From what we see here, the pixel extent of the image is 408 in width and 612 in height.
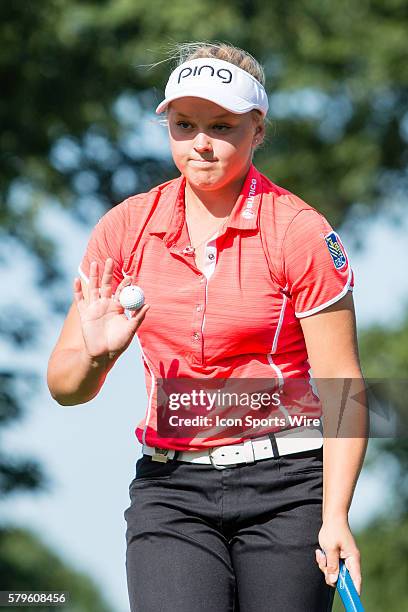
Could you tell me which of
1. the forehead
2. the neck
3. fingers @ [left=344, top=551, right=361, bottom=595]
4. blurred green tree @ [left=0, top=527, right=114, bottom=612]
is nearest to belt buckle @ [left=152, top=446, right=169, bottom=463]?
fingers @ [left=344, top=551, right=361, bottom=595]

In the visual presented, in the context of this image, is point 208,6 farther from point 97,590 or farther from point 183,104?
point 97,590

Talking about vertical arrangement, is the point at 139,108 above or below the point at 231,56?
above

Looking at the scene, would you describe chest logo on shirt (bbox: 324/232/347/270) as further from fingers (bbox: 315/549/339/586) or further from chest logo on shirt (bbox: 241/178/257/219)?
fingers (bbox: 315/549/339/586)

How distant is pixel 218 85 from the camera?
3.91 metres

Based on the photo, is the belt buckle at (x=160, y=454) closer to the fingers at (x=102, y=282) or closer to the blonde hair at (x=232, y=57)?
the fingers at (x=102, y=282)

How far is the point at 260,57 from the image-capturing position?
15.3 metres

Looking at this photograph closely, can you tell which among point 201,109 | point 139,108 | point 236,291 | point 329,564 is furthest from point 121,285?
point 139,108

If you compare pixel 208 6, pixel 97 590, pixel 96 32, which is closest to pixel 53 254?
pixel 96 32

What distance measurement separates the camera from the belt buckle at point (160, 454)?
3920mm

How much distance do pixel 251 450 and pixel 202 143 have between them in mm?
874

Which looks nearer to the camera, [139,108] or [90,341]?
[90,341]

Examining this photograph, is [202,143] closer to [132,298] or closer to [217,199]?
[217,199]

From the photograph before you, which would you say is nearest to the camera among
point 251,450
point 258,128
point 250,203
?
point 251,450

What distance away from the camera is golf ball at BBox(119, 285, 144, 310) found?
3768 millimetres
